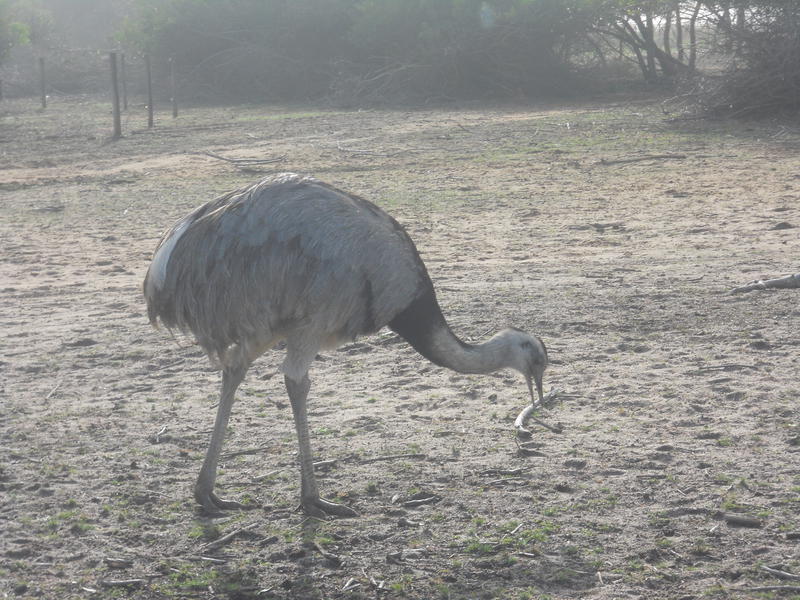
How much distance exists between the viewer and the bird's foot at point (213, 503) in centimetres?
385

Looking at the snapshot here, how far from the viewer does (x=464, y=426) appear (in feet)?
15.1

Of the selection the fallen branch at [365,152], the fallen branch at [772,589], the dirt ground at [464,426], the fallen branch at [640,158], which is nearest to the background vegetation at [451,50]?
the fallen branch at [640,158]

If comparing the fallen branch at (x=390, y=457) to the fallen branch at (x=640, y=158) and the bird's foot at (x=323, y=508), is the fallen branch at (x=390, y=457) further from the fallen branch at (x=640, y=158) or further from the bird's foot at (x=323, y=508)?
the fallen branch at (x=640, y=158)

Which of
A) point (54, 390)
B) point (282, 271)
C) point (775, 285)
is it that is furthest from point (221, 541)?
point (775, 285)

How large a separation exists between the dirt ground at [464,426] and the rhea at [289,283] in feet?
1.12

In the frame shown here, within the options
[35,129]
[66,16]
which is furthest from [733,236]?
[66,16]

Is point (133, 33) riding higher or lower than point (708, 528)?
higher

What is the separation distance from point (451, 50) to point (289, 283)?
55.0 feet

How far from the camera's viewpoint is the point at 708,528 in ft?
11.7

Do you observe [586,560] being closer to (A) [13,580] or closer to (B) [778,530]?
(B) [778,530]

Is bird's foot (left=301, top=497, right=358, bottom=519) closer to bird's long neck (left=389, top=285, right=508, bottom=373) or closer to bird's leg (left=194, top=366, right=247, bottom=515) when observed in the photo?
bird's leg (left=194, top=366, right=247, bottom=515)

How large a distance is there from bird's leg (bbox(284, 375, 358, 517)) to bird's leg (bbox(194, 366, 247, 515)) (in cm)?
22

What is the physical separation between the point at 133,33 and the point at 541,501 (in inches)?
929

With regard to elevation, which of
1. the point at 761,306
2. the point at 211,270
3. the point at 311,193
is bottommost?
the point at 761,306
